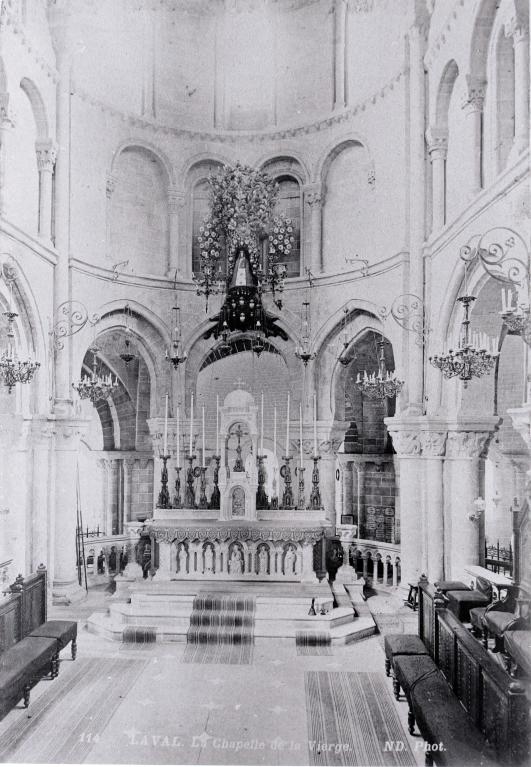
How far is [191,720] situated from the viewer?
6.91 m

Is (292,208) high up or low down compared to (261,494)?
up

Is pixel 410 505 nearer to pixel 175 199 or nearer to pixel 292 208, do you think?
pixel 292 208

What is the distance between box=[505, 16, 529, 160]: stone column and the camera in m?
7.57

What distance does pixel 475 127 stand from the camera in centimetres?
973

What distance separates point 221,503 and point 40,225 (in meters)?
5.72

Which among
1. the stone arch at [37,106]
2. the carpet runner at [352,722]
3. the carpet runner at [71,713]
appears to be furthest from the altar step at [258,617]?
the stone arch at [37,106]

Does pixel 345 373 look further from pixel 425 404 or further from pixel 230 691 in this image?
pixel 230 691

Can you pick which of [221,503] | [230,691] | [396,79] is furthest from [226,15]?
[230,691]

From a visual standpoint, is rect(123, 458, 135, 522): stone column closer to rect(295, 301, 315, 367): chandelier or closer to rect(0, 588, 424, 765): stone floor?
rect(295, 301, 315, 367): chandelier

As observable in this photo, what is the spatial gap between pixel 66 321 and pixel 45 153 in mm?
2946

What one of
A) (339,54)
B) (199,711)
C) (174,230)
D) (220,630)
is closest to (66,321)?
(174,230)

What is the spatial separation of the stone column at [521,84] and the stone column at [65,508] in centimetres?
825

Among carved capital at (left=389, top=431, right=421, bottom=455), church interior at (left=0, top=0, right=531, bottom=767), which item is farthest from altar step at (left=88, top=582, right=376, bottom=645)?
carved capital at (left=389, top=431, right=421, bottom=455)

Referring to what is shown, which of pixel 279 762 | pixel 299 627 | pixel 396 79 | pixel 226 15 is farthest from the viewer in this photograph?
pixel 226 15
